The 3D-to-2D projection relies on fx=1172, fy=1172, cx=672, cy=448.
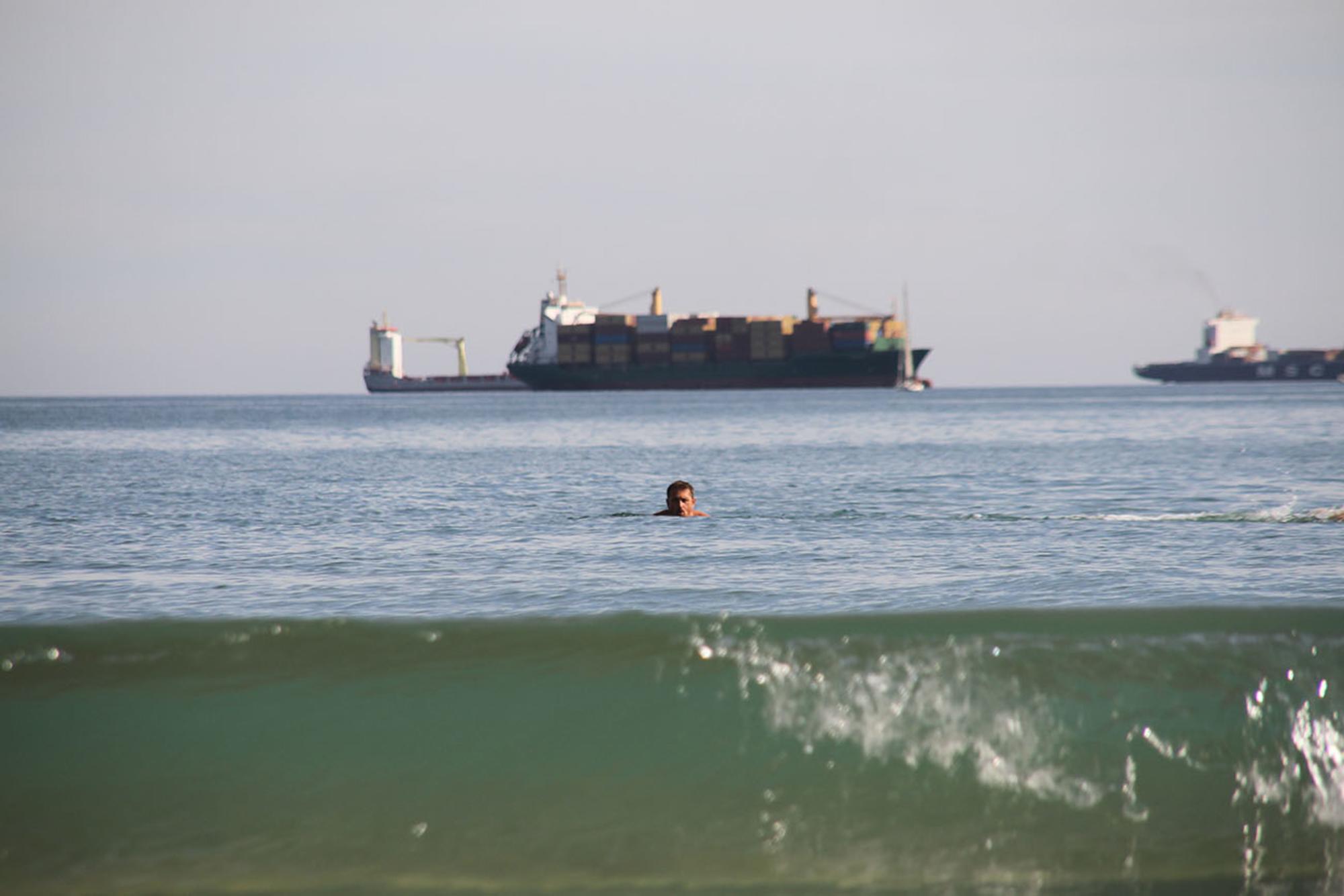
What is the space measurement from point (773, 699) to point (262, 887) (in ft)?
7.83

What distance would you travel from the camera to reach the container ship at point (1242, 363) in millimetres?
159000

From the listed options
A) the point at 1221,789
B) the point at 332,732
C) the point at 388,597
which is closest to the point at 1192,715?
the point at 1221,789

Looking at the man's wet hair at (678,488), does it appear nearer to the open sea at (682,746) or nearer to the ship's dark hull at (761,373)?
the open sea at (682,746)

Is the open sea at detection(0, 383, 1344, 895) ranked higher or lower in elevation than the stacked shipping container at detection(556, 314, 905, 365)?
lower

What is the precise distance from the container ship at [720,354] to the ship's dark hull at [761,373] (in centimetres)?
7

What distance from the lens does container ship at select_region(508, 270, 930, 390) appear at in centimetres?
12344

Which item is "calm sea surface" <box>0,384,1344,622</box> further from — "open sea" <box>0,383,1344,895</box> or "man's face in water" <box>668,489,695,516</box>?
"open sea" <box>0,383,1344,895</box>

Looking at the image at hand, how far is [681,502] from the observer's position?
1480 centimetres

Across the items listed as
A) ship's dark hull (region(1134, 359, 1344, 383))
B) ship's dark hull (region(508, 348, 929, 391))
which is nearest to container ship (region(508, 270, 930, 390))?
ship's dark hull (region(508, 348, 929, 391))

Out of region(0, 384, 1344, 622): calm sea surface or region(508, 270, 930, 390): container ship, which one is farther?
region(508, 270, 930, 390): container ship

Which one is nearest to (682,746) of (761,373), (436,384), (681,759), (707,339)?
(681,759)

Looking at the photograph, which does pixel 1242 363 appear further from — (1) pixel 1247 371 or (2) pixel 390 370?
(2) pixel 390 370

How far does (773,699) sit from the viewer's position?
5.62 meters

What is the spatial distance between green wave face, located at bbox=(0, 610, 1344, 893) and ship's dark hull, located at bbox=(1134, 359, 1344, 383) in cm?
16758
